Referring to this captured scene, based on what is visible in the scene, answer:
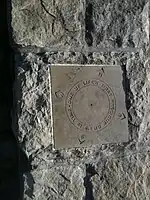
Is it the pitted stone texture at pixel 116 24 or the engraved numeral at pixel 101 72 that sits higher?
the pitted stone texture at pixel 116 24

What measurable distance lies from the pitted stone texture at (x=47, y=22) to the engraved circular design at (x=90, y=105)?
19cm

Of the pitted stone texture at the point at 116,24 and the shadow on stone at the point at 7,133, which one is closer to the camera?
the pitted stone texture at the point at 116,24

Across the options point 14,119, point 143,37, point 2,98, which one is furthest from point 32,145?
point 143,37

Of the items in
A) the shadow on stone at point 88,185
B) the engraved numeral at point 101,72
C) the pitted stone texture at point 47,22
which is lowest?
the shadow on stone at point 88,185

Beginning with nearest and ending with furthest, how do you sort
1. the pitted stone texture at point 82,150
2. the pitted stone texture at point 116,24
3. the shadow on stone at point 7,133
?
the pitted stone texture at point 82,150 < the pitted stone texture at point 116,24 < the shadow on stone at point 7,133

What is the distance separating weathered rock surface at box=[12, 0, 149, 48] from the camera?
1.61 m

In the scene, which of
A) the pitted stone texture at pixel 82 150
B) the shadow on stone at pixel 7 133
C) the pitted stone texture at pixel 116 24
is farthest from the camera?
the shadow on stone at pixel 7 133

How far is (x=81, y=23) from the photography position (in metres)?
1.68

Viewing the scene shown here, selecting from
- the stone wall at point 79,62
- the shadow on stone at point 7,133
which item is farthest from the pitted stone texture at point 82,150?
the shadow on stone at point 7,133

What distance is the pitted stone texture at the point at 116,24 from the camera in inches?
66.7

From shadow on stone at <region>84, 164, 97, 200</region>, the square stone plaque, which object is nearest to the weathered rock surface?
the square stone plaque

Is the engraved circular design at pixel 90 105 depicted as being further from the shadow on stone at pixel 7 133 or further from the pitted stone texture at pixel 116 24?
the shadow on stone at pixel 7 133

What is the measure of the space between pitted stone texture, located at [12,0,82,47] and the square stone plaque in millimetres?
117

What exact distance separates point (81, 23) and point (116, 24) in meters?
0.15
